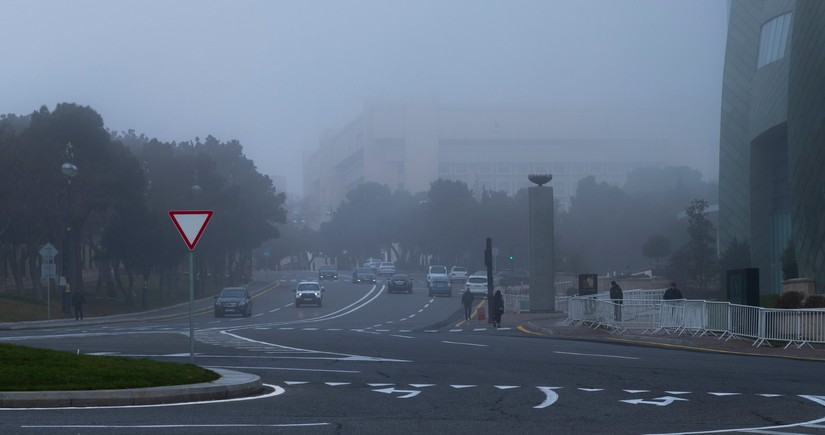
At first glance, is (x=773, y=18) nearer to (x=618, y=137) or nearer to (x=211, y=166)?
(x=211, y=166)

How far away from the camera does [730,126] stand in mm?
74500

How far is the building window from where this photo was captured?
6431cm

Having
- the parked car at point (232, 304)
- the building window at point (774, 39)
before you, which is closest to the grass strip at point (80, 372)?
the parked car at point (232, 304)

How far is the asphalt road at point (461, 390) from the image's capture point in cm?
1308

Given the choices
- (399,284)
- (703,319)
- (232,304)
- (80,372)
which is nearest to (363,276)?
(399,284)

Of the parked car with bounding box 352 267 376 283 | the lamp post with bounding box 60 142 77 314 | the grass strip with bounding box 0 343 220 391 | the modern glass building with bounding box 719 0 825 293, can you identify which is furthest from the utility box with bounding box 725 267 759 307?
the parked car with bounding box 352 267 376 283

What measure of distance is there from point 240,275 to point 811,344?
8492cm

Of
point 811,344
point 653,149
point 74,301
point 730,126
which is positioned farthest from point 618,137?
point 811,344

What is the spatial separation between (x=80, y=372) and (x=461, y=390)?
562 centimetres

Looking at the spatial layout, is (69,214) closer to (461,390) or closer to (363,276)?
(363,276)

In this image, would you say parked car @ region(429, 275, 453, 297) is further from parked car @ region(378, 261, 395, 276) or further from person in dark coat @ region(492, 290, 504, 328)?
parked car @ region(378, 261, 395, 276)

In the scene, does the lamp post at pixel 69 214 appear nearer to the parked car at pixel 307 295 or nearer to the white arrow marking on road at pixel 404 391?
the parked car at pixel 307 295

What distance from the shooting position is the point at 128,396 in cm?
1513

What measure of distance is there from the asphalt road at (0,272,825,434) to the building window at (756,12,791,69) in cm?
3674
